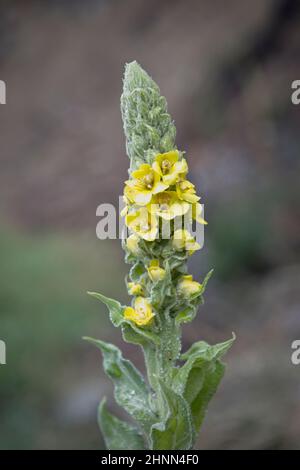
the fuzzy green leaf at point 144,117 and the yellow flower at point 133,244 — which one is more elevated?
the fuzzy green leaf at point 144,117

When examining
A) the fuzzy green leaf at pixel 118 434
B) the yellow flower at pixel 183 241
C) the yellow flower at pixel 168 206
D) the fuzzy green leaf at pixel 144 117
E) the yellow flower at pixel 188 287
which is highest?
the fuzzy green leaf at pixel 144 117

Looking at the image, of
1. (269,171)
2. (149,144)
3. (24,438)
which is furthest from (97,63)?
(149,144)

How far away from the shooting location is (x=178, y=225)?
3.08 m

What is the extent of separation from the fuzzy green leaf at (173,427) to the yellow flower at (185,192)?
0.92 m

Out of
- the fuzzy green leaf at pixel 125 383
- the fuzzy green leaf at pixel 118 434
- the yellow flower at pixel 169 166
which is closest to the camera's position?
the yellow flower at pixel 169 166

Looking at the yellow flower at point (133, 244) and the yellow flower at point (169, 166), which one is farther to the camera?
the yellow flower at point (133, 244)

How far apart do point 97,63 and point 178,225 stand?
46.0 ft

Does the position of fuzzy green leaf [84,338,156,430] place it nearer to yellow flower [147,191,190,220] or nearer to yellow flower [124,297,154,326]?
yellow flower [124,297,154,326]

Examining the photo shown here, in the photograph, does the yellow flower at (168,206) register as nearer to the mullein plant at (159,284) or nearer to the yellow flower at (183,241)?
the mullein plant at (159,284)

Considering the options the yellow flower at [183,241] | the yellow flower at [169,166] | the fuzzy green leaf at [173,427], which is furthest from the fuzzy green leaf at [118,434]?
the yellow flower at [169,166]

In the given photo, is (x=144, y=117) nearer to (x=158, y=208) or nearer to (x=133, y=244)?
(x=158, y=208)

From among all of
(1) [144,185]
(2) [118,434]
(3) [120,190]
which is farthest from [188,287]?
(3) [120,190]

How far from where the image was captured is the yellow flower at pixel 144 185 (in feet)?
9.68

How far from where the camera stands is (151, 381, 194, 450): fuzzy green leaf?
3.17 meters
